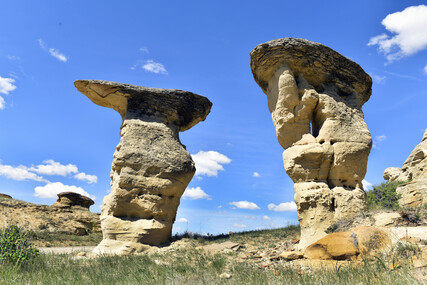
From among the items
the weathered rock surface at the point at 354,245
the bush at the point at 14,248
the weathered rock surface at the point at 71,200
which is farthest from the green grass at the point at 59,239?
the weathered rock surface at the point at 354,245

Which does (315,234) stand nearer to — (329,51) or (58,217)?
(329,51)

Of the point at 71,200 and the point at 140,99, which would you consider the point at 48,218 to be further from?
the point at 140,99

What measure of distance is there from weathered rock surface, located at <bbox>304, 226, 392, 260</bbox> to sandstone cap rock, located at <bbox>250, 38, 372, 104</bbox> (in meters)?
5.31

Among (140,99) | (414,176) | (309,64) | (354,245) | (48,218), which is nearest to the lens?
(354,245)

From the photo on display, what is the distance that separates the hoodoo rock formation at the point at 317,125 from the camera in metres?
8.16

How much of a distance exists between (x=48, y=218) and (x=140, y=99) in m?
9.74

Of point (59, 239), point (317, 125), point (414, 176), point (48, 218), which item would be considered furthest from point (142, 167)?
point (414, 176)

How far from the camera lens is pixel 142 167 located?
1005 cm

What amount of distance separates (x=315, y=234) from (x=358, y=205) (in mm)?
1423

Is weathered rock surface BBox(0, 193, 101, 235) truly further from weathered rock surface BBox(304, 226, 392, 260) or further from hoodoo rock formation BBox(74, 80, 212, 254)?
weathered rock surface BBox(304, 226, 392, 260)

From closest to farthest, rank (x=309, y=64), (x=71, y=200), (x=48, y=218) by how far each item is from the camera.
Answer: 1. (x=309, y=64)
2. (x=48, y=218)
3. (x=71, y=200)

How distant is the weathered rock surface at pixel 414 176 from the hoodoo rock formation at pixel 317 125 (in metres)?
4.24

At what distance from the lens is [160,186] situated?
10.1 meters

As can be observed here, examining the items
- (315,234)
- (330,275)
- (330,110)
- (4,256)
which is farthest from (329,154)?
(4,256)
